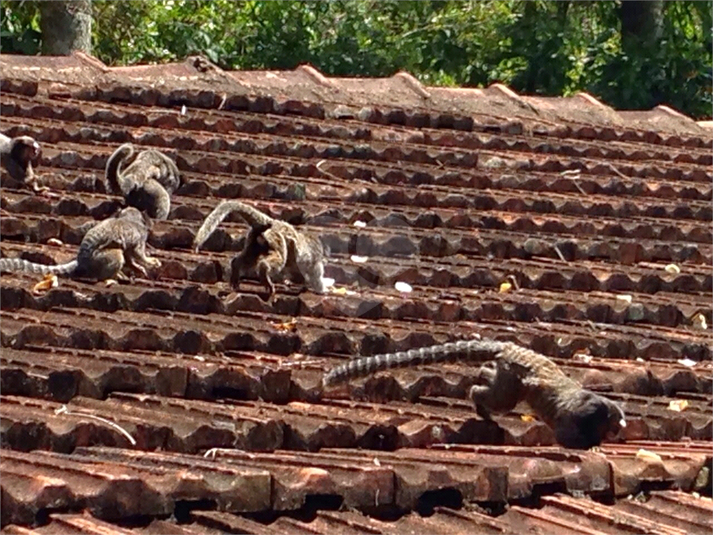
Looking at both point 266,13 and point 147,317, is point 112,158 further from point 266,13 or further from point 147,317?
point 266,13

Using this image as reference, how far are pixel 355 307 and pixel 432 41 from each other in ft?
42.8

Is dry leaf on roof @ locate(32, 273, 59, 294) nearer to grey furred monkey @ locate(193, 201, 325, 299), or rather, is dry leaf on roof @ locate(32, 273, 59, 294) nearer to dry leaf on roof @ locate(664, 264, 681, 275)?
grey furred monkey @ locate(193, 201, 325, 299)

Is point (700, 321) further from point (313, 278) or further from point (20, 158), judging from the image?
point (20, 158)

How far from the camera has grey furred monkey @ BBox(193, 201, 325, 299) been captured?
5.55 metres

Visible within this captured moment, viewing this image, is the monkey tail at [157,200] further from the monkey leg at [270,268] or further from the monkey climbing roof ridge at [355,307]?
the monkey leg at [270,268]

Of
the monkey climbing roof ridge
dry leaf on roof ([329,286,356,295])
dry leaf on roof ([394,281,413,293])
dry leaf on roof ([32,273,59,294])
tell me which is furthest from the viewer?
dry leaf on roof ([394,281,413,293])

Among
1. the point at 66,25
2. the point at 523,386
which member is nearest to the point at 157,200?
the point at 523,386

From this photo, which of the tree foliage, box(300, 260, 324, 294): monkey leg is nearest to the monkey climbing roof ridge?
box(300, 260, 324, 294): monkey leg

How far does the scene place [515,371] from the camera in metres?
4.53

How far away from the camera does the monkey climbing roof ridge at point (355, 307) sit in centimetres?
349

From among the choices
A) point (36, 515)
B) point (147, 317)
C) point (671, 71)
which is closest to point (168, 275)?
point (147, 317)

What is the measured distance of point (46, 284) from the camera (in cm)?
509

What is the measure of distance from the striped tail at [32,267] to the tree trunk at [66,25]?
9.34 metres

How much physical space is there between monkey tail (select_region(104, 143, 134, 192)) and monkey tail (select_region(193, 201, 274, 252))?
2.42 feet
